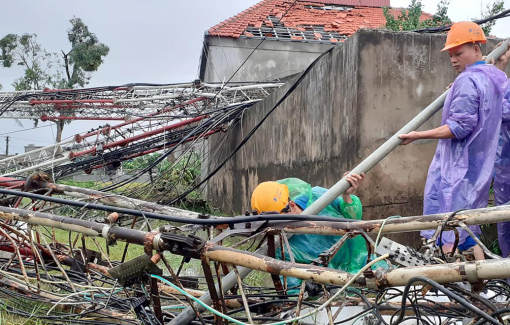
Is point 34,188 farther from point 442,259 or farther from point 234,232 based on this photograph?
point 442,259

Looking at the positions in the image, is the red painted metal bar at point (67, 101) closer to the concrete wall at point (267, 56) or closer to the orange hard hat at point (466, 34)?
the concrete wall at point (267, 56)

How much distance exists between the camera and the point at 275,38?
605 inches

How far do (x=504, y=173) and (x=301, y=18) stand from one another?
46.3ft

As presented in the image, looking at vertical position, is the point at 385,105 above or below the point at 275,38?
below

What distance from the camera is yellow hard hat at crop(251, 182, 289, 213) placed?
2.92 metres

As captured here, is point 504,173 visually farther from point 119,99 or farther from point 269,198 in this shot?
point 119,99

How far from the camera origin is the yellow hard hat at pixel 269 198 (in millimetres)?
2918

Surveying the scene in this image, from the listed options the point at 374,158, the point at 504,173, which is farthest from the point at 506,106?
the point at 374,158

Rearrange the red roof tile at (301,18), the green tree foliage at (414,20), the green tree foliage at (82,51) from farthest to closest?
the green tree foliage at (82,51)
the red roof tile at (301,18)
the green tree foliage at (414,20)

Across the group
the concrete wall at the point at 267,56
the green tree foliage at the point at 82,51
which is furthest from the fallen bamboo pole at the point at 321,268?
the green tree foliage at the point at 82,51

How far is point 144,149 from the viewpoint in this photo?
34.7 ft

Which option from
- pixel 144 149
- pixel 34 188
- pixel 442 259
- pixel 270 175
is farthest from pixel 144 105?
pixel 442 259

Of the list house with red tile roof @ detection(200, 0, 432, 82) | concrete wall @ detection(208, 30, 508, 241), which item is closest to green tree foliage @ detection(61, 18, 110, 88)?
house with red tile roof @ detection(200, 0, 432, 82)

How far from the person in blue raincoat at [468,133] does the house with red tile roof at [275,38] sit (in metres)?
11.3
